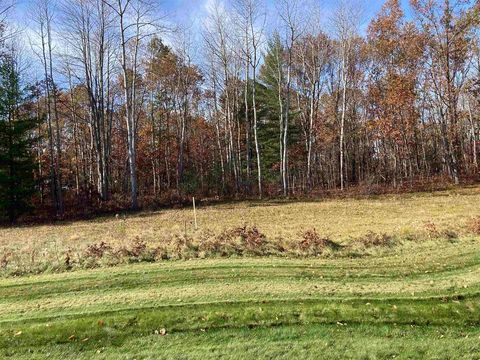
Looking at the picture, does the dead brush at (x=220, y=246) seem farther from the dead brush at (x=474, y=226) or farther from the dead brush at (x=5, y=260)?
the dead brush at (x=474, y=226)

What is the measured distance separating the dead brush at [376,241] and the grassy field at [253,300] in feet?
0.07

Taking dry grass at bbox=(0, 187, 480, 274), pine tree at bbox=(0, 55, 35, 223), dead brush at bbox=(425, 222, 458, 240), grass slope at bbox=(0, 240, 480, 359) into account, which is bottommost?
grass slope at bbox=(0, 240, 480, 359)

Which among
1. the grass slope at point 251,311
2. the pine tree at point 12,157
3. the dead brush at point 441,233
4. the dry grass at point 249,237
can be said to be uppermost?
the pine tree at point 12,157

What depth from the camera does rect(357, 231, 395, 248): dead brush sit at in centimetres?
827

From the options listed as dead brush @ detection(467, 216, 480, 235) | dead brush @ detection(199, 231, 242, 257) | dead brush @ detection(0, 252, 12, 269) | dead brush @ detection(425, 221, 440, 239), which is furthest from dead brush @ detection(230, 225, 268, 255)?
dead brush @ detection(467, 216, 480, 235)

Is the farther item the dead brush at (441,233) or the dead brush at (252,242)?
the dead brush at (441,233)

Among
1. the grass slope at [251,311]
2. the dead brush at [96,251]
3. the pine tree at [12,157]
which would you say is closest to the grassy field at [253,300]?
the grass slope at [251,311]

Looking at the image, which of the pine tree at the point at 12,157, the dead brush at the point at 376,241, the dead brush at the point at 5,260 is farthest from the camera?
the pine tree at the point at 12,157

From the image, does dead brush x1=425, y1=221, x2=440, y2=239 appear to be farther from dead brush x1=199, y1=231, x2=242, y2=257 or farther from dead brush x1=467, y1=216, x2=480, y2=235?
dead brush x1=199, y1=231, x2=242, y2=257

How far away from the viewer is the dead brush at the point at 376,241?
27.1 ft

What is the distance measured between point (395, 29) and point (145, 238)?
23.6 metres

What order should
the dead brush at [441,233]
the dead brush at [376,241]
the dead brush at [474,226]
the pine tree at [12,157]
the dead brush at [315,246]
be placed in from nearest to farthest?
the dead brush at [315,246] → the dead brush at [376,241] → the dead brush at [441,233] → the dead brush at [474,226] → the pine tree at [12,157]

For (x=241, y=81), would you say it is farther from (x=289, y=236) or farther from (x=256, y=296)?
(x=256, y=296)

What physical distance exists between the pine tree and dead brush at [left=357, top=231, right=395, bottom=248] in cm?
1613
